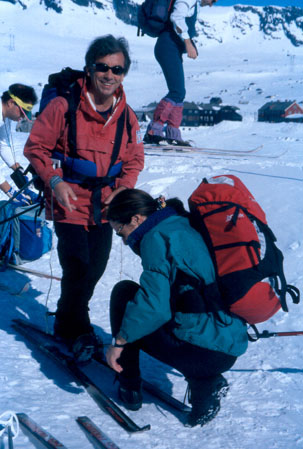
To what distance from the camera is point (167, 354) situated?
6.97 ft

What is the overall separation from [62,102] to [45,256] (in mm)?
2629

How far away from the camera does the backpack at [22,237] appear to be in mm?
4059

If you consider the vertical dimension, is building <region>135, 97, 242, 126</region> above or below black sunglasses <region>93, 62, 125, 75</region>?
below

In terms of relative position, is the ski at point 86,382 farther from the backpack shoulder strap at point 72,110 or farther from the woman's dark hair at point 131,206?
the backpack shoulder strap at point 72,110

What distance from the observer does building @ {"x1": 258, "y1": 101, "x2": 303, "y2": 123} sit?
52344 millimetres

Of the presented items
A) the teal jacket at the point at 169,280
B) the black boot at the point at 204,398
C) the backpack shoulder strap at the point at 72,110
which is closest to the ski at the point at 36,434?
the teal jacket at the point at 169,280

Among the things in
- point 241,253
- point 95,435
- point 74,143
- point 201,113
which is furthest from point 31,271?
point 201,113

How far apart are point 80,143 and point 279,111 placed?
54.2m

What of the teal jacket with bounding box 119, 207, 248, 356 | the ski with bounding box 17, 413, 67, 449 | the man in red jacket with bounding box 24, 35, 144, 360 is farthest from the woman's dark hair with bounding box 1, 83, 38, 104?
the ski with bounding box 17, 413, 67, 449

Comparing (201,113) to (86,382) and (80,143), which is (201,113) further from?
(86,382)

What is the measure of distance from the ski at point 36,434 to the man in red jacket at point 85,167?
2.23 ft

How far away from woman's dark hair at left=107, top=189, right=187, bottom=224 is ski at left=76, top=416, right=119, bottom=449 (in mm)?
873

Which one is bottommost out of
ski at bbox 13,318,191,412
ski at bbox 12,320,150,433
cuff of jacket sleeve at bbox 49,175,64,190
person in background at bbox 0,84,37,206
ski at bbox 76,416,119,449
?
ski at bbox 13,318,191,412

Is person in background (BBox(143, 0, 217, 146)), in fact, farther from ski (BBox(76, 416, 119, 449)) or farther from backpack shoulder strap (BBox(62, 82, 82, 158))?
ski (BBox(76, 416, 119, 449))
